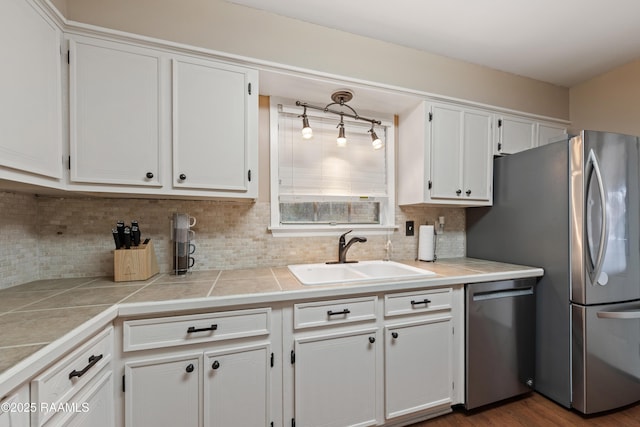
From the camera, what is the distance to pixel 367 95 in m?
1.95

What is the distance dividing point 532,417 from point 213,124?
8.72ft

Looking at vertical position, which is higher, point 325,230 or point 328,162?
point 328,162

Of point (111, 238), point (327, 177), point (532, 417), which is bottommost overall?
point (532, 417)

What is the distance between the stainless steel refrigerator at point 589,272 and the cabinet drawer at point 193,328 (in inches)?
74.3

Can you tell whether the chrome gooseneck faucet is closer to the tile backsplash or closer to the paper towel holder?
the tile backsplash

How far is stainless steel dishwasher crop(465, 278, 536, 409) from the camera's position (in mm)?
1650

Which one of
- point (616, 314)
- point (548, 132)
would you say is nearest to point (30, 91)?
point (616, 314)

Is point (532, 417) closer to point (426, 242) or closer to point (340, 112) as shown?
point (426, 242)

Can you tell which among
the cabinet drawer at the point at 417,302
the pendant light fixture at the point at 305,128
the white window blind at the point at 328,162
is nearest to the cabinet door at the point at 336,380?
the cabinet drawer at the point at 417,302

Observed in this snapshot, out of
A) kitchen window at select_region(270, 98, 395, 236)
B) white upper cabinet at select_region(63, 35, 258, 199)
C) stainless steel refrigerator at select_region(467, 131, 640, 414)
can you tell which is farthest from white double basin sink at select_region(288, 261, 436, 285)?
stainless steel refrigerator at select_region(467, 131, 640, 414)

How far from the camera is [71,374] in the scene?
2.71 ft

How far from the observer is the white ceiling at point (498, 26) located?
1635mm

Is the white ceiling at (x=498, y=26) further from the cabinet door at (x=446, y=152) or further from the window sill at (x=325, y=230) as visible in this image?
the window sill at (x=325, y=230)

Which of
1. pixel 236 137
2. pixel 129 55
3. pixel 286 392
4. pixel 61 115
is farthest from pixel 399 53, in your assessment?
pixel 286 392
